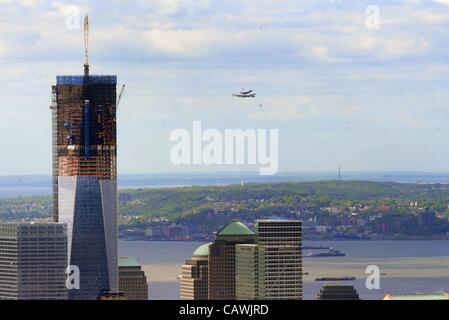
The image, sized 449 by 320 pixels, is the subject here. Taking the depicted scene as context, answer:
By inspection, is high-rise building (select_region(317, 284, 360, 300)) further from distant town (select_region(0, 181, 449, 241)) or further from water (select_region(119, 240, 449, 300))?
distant town (select_region(0, 181, 449, 241))

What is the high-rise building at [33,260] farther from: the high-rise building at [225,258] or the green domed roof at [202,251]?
the green domed roof at [202,251]

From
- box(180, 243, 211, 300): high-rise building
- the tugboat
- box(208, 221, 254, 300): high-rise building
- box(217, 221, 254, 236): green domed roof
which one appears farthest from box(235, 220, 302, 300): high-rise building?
the tugboat

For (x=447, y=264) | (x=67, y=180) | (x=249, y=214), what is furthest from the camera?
(x=447, y=264)

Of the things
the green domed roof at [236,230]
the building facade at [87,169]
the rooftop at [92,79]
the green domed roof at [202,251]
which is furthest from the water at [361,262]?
the rooftop at [92,79]

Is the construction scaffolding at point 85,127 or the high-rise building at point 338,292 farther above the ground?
the construction scaffolding at point 85,127

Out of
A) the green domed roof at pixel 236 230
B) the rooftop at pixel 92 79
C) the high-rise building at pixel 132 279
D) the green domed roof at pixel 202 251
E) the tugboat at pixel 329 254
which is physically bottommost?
the high-rise building at pixel 132 279
